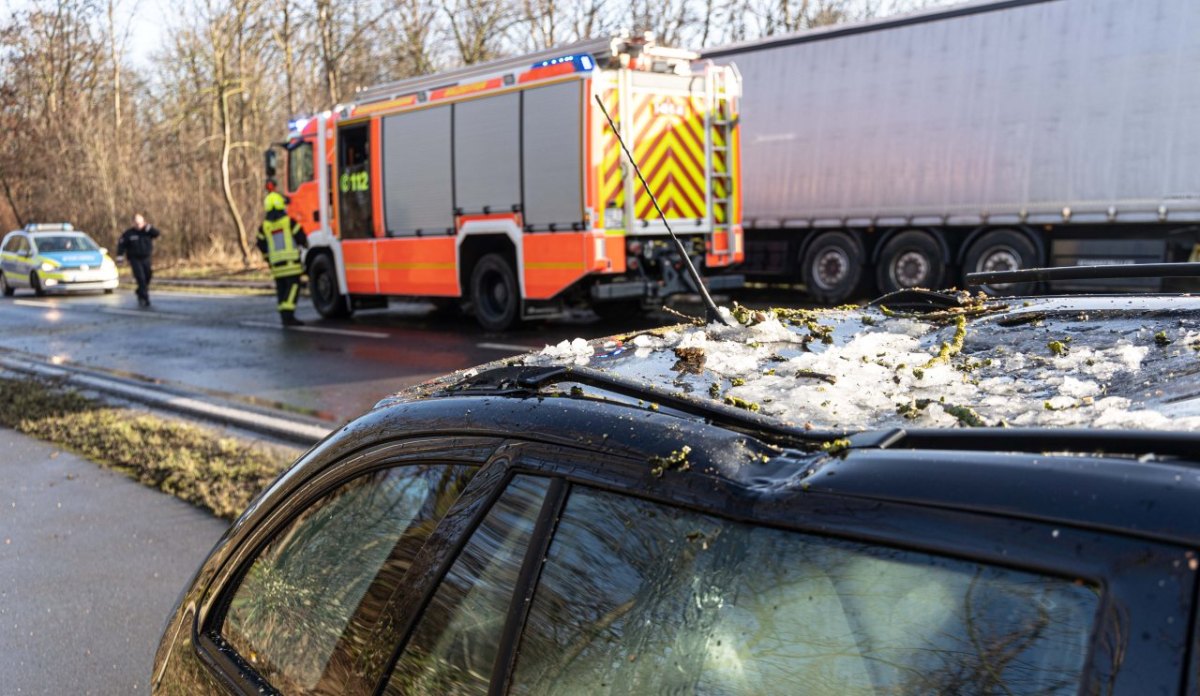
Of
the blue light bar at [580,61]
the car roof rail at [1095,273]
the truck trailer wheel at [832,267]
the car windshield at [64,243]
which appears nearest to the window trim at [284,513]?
the car roof rail at [1095,273]

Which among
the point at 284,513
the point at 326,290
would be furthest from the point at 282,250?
the point at 284,513

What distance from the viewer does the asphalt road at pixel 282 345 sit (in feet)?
30.1

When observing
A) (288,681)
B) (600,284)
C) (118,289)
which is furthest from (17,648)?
(118,289)

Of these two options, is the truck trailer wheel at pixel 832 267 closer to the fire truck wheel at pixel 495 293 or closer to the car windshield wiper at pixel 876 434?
the fire truck wheel at pixel 495 293

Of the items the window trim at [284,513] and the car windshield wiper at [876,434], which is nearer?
the car windshield wiper at [876,434]

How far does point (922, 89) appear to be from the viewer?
13.5m

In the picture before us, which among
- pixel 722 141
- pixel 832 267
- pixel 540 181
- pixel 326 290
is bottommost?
pixel 326 290

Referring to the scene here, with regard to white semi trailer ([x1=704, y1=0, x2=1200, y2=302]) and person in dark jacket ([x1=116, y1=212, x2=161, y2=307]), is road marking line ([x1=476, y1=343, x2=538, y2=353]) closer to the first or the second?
white semi trailer ([x1=704, y1=0, x2=1200, y2=302])

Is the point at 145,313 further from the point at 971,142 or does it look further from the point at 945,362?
the point at 945,362

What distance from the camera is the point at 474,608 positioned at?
4.84 feet

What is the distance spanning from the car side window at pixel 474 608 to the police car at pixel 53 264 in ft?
83.0

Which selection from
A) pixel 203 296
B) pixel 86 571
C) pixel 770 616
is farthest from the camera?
pixel 203 296

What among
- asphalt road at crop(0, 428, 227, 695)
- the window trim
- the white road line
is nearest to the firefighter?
the white road line

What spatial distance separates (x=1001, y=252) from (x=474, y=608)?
12940 millimetres
